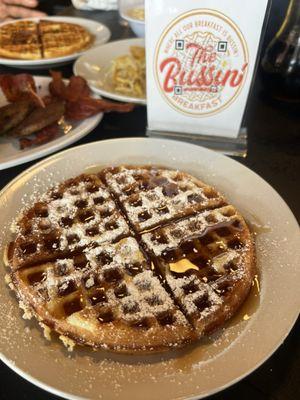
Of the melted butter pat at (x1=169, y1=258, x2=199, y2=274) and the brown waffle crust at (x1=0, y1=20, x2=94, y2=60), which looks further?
the brown waffle crust at (x1=0, y1=20, x2=94, y2=60)

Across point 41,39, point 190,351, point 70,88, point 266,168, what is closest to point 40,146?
point 70,88

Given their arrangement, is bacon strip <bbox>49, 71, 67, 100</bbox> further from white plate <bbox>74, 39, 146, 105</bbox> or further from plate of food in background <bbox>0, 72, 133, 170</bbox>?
white plate <bbox>74, 39, 146, 105</bbox>

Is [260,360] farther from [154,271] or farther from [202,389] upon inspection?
[154,271]

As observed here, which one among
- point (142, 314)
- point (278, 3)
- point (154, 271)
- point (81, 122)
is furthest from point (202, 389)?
point (278, 3)

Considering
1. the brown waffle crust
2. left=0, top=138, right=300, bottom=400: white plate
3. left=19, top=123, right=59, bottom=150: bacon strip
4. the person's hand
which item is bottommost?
left=0, top=138, right=300, bottom=400: white plate

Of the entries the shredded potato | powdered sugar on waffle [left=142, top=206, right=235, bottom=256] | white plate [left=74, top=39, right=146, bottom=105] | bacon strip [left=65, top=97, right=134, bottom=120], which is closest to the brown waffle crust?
white plate [left=74, top=39, right=146, bottom=105]

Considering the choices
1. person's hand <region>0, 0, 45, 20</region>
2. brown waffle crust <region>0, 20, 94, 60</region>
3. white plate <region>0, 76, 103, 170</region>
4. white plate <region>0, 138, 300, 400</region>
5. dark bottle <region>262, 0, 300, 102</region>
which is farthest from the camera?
person's hand <region>0, 0, 45, 20</region>

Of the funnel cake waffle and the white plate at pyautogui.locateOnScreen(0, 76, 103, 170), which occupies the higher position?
the white plate at pyautogui.locateOnScreen(0, 76, 103, 170)
